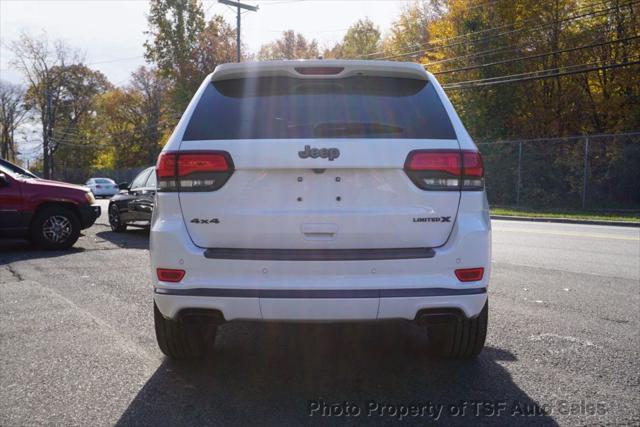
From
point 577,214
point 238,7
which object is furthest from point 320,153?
point 238,7

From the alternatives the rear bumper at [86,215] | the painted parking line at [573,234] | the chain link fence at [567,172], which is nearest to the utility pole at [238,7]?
the chain link fence at [567,172]

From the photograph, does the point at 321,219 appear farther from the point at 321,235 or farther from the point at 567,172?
the point at 567,172

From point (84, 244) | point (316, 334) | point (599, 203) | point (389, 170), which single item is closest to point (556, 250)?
point (316, 334)

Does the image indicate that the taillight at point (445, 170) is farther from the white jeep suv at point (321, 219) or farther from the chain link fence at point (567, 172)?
the chain link fence at point (567, 172)

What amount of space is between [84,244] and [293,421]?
8.95 m

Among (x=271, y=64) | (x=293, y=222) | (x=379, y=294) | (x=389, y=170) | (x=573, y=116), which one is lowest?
(x=379, y=294)

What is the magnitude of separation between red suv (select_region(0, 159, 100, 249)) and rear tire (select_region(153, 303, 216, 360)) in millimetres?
7035

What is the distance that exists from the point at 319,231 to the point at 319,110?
743 mm

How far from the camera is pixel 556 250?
33.1 ft

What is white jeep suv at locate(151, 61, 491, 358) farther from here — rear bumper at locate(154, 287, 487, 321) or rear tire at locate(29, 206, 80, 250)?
rear tire at locate(29, 206, 80, 250)

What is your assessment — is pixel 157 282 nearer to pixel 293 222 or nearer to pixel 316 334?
pixel 293 222

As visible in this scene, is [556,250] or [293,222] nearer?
[293,222]

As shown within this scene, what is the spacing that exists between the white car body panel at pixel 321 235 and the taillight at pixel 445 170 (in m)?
0.04

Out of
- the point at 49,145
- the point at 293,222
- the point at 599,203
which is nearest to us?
the point at 293,222
